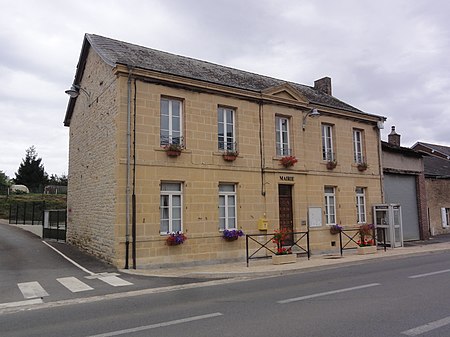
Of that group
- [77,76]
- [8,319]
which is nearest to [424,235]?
[77,76]

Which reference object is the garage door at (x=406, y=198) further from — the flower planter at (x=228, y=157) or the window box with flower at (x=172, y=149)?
the window box with flower at (x=172, y=149)

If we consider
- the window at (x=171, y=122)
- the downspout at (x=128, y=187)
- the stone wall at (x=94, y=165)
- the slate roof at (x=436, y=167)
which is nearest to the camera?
the downspout at (x=128, y=187)

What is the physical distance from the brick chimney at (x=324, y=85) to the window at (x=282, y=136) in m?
6.10

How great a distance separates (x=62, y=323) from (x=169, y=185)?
713 centimetres

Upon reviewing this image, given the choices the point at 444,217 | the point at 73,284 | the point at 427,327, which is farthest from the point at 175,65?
the point at 444,217

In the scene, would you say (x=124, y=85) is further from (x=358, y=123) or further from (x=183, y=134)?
(x=358, y=123)

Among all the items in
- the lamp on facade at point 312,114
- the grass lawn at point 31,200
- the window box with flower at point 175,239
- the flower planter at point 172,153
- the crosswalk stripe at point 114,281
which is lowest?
the crosswalk stripe at point 114,281

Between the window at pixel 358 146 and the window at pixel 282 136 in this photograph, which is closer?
the window at pixel 282 136

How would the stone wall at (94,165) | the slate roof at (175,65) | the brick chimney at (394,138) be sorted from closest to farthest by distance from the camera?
the stone wall at (94,165) → the slate roof at (175,65) → the brick chimney at (394,138)

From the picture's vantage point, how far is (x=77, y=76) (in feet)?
55.1

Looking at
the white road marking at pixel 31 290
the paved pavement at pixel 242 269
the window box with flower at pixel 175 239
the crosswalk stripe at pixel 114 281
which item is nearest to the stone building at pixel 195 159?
the window box with flower at pixel 175 239

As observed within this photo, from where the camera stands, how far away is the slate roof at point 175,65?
13.0 m

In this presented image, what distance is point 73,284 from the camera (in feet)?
29.6

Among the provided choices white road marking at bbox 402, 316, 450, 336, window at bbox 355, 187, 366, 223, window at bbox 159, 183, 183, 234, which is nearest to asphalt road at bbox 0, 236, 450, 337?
white road marking at bbox 402, 316, 450, 336
